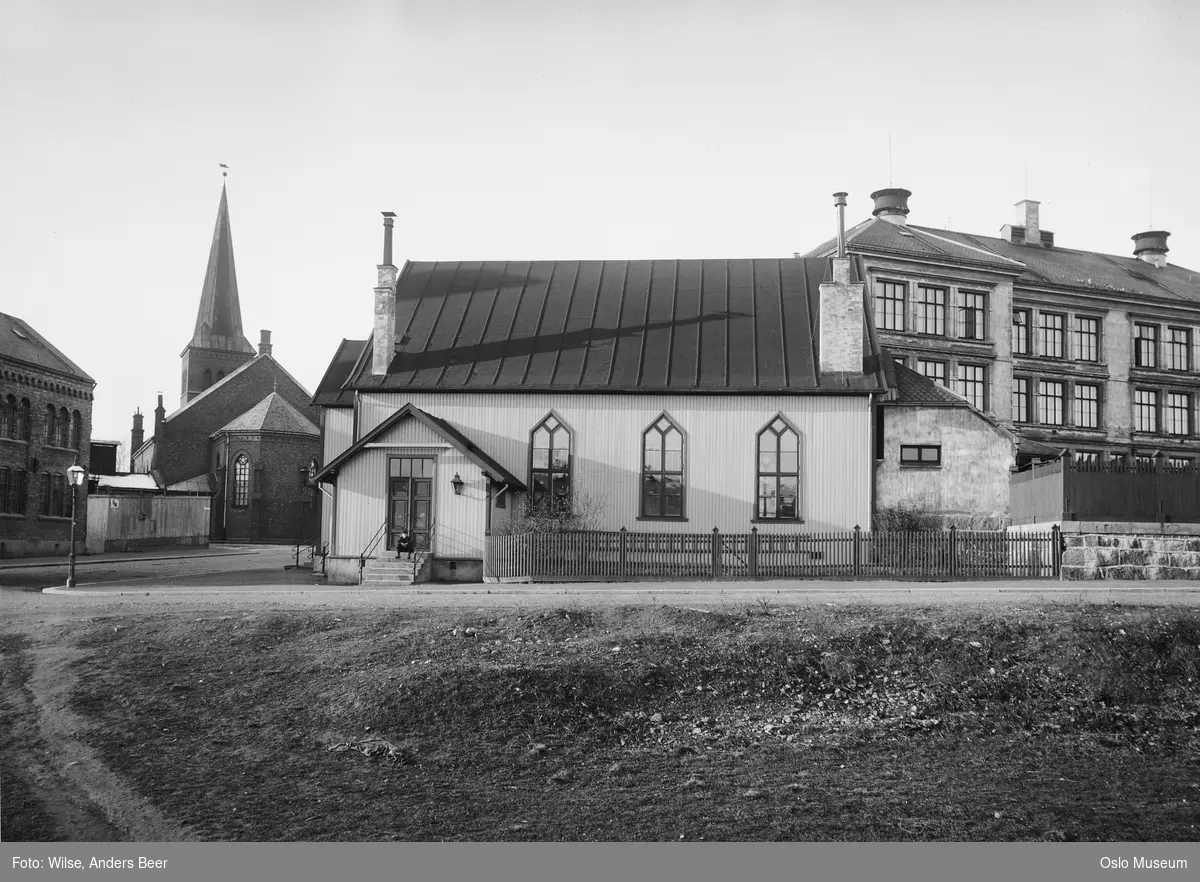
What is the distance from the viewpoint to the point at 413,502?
3200 cm

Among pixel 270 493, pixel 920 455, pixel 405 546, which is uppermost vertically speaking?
pixel 920 455

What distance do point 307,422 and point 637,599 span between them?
55.0 meters

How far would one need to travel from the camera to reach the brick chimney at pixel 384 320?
3434 cm

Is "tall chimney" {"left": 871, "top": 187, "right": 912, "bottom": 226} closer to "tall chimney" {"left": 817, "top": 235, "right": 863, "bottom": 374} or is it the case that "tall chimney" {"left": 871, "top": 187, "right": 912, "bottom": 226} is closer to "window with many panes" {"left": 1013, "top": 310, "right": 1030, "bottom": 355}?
"window with many panes" {"left": 1013, "top": 310, "right": 1030, "bottom": 355}

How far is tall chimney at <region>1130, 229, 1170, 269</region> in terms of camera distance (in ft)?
218

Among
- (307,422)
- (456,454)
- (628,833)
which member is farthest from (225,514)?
(628,833)

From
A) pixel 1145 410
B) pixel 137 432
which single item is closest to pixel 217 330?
pixel 137 432

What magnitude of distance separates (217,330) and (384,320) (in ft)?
212

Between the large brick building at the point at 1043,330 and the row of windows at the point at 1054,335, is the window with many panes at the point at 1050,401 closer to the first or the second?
the large brick building at the point at 1043,330

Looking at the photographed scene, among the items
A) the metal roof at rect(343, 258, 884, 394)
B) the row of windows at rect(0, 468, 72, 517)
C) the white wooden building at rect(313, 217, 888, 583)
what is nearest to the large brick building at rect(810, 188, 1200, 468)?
the metal roof at rect(343, 258, 884, 394)

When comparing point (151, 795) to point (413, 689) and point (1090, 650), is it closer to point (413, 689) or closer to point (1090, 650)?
point (413, 689)

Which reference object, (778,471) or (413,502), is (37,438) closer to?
(413,502)

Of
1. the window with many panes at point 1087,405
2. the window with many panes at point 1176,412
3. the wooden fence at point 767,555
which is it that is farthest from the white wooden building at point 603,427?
the window with many panes at point 1176,412

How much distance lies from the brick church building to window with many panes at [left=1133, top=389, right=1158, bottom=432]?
4477 cm
